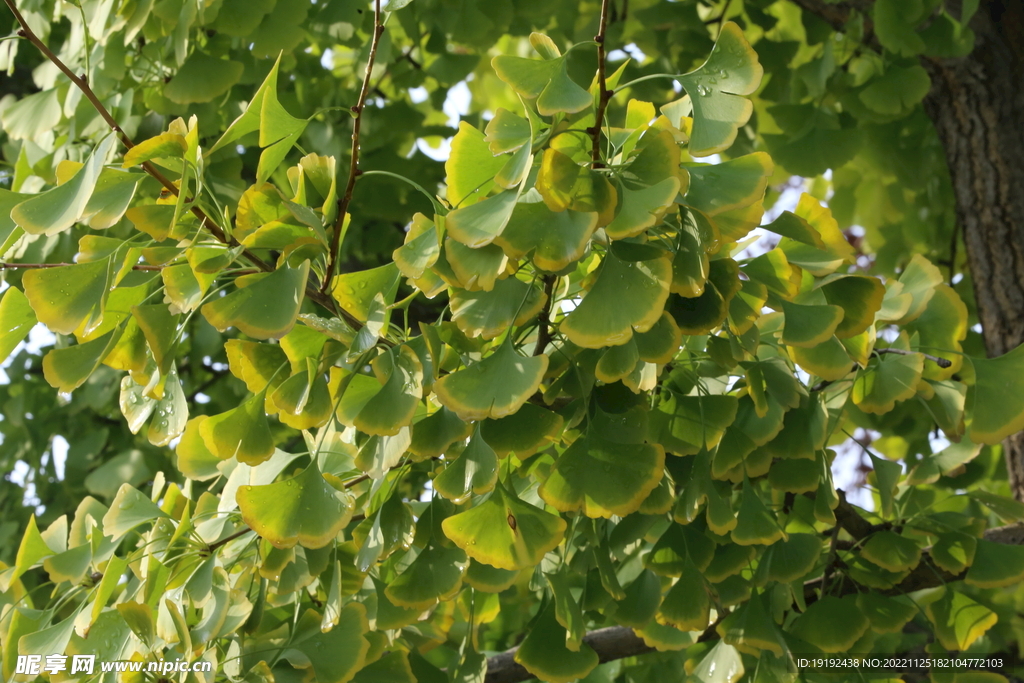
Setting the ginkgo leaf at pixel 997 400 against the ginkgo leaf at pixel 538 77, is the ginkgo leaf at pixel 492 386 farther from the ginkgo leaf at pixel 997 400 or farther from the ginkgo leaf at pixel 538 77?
the ginkgo leaf at pixel 997 400

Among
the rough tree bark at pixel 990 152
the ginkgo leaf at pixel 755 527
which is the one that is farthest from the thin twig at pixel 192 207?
the rough tree bark at pixel 990 152

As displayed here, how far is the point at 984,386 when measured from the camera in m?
0.65

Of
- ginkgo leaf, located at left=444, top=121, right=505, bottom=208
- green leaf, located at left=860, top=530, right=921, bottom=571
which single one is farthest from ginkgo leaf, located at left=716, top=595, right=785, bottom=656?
ginkgo leaf, located at left=444, top=121, right=505, bottom=208

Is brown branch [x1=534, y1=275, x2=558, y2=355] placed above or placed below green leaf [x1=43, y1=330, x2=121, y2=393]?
below

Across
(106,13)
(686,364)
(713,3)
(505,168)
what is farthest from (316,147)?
(505,168)

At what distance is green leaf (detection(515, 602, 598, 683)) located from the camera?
649mm

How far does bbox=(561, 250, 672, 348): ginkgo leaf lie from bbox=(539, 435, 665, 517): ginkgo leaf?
0.34 feet

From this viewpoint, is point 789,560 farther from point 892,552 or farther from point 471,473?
point 471,473

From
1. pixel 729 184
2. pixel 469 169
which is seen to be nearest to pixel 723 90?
pixel 729 184

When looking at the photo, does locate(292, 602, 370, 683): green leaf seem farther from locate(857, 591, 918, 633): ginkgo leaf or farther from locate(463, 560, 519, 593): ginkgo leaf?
locate(857, 591, 918, 633): ginkgo leaf

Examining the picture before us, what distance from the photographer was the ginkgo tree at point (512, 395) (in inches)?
19.0

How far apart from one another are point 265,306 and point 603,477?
24cm

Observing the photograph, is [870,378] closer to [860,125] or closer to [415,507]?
[415,507]

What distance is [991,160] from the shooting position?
45.7 inches
